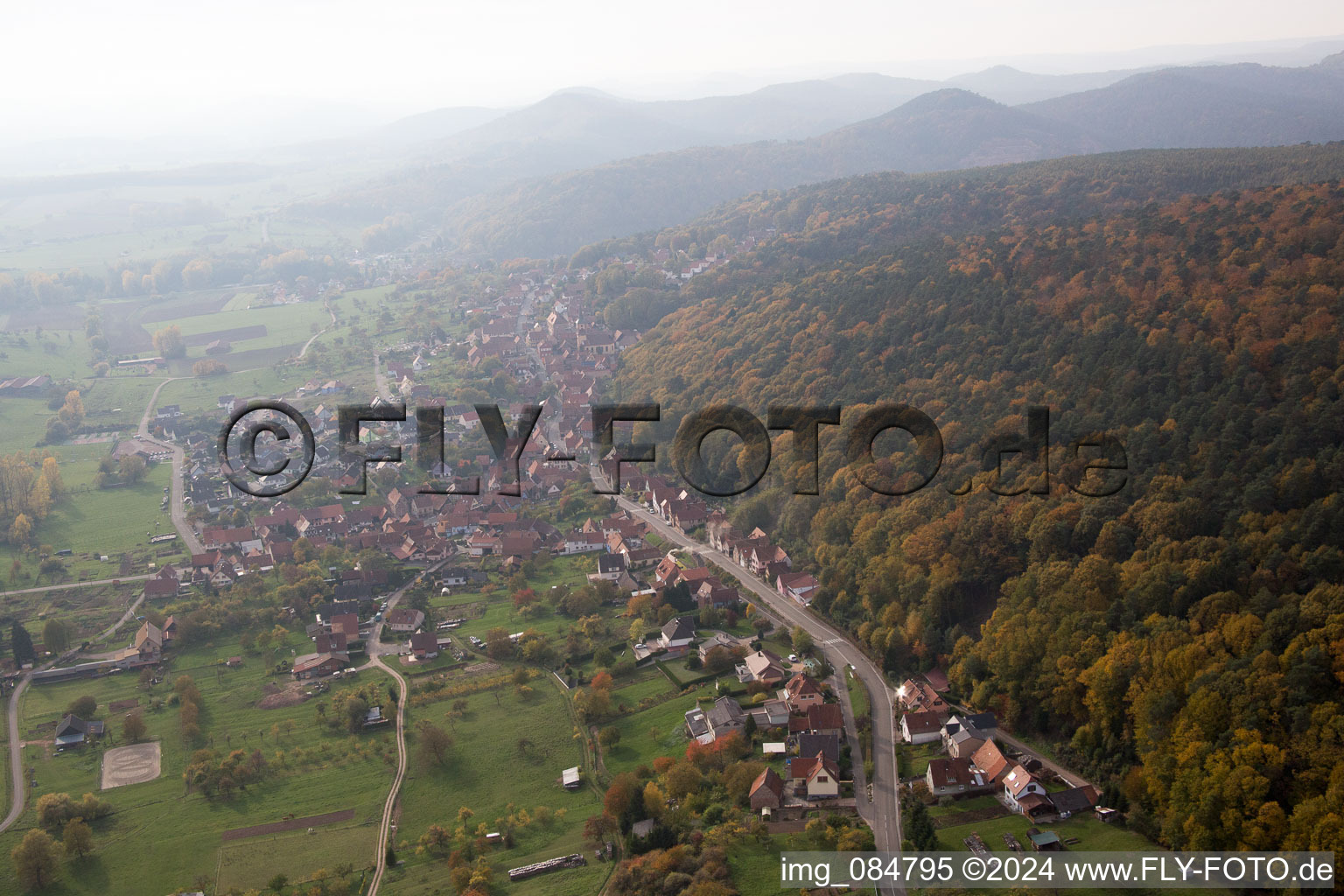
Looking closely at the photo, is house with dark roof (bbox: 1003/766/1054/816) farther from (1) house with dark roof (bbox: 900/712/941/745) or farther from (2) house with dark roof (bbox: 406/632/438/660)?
(2) house with dark roof (bbox: 406/632/438/660)

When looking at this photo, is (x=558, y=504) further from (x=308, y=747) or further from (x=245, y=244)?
(x=245, y=244)

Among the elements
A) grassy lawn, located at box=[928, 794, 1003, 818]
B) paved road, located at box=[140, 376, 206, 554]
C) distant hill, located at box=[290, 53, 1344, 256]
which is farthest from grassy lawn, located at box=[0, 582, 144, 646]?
distant hill, located at box=[290, 53, 1344, 256]

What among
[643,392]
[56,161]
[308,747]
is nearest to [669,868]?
[308,747]

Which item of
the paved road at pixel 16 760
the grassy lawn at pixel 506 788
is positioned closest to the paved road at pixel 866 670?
the grassy lawn at pixel 506 788

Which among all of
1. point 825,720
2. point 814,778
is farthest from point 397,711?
point 814,778

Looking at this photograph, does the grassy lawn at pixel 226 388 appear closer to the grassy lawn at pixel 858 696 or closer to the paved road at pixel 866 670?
the paved road at pixel 866 670

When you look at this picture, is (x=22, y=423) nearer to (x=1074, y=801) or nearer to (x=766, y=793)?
(x=766, y=793)
